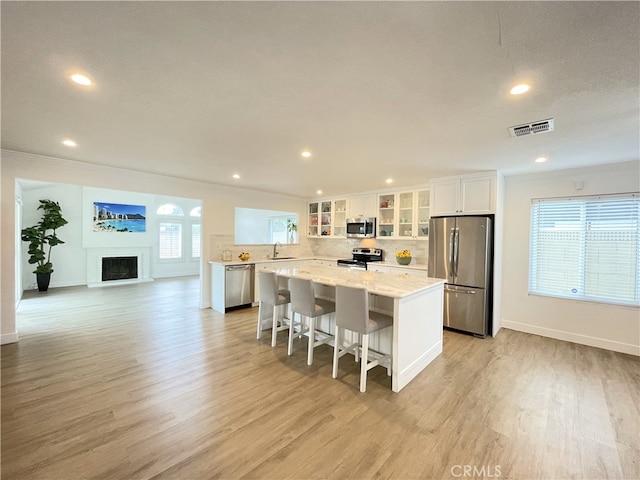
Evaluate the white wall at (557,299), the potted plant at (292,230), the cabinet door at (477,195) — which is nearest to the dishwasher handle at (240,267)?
the potted plant at (292,230)

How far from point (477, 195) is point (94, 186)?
5962 mm

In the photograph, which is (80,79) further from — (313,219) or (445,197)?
(313,219)

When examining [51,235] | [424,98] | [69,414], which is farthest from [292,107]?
[51,235]

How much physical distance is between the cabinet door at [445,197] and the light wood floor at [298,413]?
2.11m

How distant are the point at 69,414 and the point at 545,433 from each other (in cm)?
377

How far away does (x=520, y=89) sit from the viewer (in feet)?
5.90

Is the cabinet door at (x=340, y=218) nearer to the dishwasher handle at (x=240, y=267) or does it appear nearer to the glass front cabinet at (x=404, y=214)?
the glass front cabinet at (x=404, y=214)

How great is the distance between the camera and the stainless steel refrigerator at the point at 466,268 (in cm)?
397

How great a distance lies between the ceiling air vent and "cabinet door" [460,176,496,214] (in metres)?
1.62

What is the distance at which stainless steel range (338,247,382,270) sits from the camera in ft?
19.5

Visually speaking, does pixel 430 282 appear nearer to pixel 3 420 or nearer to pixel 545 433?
pixel 545 433

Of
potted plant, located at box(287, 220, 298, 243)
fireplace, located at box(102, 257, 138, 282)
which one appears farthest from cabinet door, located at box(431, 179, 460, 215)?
fireplace, located at box(102, 257, 138, 282)

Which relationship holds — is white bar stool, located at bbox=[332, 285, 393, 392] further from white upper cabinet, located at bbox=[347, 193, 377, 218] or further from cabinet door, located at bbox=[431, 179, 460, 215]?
white upper cabinet, located at bbox=[347, 193, 377, 218]

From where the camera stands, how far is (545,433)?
2.04 meters
